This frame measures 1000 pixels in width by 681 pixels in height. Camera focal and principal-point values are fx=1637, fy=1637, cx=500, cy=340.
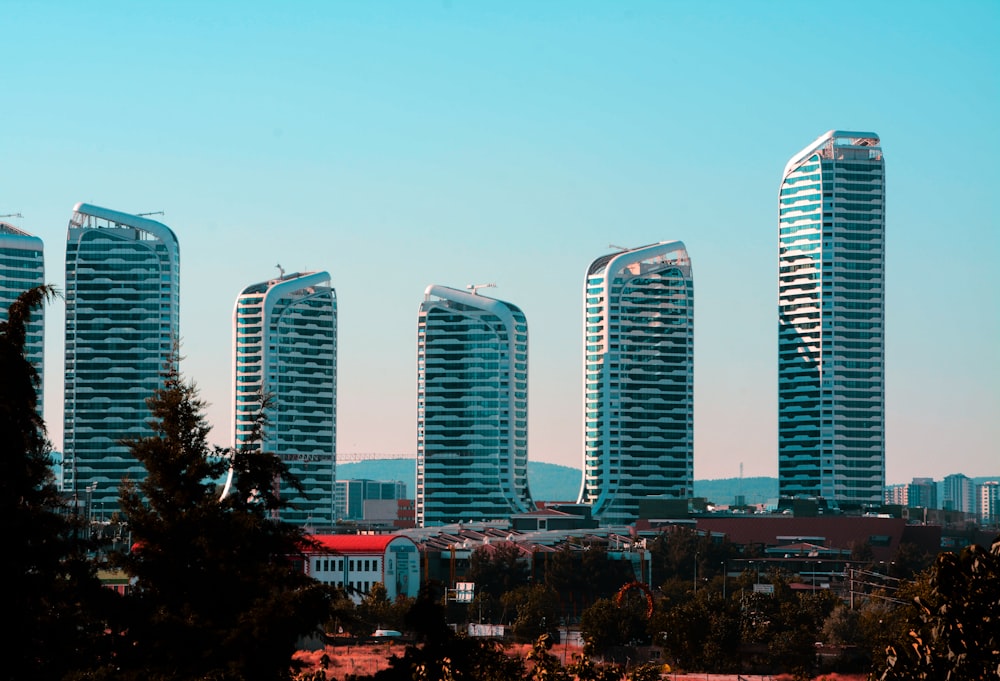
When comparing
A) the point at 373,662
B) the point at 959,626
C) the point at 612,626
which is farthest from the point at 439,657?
the point at 612,626

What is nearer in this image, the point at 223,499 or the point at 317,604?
the point at 317,604

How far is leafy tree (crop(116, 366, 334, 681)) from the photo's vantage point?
3784cm

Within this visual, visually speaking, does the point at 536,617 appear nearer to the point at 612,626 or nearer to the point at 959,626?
the point at 612,626

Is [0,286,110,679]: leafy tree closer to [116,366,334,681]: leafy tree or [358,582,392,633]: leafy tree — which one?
[116,366,334,681]: leafy tree

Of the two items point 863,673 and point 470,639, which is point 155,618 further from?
point 863,673

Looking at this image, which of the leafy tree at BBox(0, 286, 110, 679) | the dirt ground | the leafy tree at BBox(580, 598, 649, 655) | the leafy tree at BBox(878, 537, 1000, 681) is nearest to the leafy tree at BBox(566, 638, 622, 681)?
the leafy tree at BBox(0, 286, 110, 679)

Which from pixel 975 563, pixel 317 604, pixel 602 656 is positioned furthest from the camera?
pixel 602 656

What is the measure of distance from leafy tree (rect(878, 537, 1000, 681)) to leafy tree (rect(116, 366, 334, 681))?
54.4 feet

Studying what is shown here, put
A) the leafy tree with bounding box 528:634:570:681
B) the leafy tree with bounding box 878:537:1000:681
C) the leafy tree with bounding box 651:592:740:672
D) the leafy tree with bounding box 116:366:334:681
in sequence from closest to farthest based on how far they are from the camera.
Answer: the leafy tree with bounding box 878:537:1000:681
the leafy tree with bounding box 116:366:334:681
the leafy tree with bounding box 528:634:570:681
the leafy tree with bounding box 651:592:740:672

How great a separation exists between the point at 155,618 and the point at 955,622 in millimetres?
20284

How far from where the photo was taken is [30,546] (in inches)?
1454

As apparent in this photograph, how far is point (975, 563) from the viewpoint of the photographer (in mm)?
24859

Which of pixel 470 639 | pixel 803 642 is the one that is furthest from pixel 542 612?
pixel 470 639

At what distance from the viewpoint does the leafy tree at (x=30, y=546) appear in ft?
119
